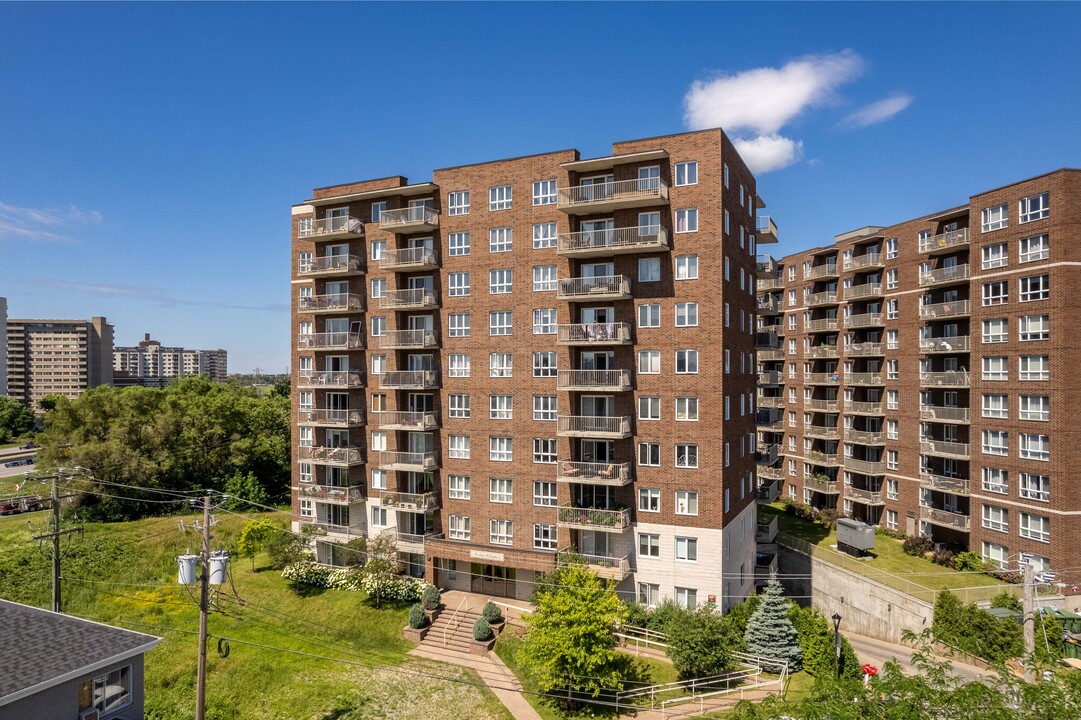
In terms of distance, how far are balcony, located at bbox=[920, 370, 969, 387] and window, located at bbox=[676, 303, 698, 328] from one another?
22760 millimetres

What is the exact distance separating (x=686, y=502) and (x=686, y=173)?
58.5 ft

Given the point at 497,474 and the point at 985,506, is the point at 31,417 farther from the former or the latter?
the point at 985,506

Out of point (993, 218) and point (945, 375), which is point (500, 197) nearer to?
point (993, 218)

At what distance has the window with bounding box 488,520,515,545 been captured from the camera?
35.1 metres

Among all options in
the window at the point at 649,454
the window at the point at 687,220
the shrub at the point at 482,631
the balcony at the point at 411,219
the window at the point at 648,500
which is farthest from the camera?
the balcony at the point at 411,219

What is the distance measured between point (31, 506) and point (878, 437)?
81.6 m

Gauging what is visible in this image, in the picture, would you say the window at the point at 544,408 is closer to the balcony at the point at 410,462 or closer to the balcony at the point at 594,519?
the balcony at the point at 594,519

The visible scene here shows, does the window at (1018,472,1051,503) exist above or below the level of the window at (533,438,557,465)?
below

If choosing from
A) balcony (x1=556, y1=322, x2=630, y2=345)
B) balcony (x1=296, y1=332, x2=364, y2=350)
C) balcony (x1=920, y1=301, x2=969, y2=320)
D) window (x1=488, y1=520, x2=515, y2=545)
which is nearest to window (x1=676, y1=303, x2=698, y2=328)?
balcony (x1=556, y1=322, x2=630, y2=345)

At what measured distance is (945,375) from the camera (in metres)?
41.2

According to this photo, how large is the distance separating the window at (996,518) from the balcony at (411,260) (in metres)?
39.0

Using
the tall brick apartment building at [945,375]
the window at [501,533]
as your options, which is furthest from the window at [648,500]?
the tall brick apartment building at [945,375]

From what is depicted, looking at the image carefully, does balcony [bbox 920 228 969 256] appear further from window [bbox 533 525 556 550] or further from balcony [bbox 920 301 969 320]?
window [bbox 533 525 556 550]

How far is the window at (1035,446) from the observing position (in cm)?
3441
